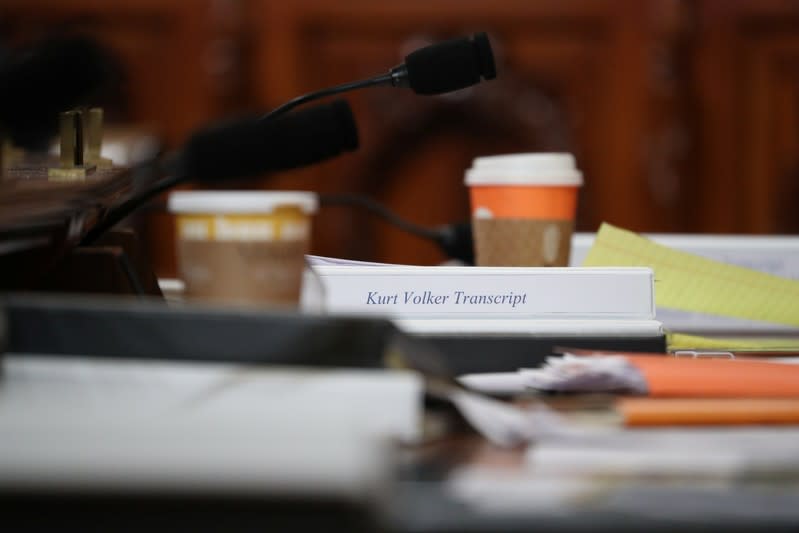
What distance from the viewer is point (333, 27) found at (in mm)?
1552

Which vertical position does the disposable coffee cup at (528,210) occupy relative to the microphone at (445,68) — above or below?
below

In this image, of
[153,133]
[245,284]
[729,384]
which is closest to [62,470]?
[245,284]

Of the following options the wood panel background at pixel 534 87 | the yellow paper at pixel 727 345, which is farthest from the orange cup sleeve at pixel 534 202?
the wood panel background at pixel 534 87

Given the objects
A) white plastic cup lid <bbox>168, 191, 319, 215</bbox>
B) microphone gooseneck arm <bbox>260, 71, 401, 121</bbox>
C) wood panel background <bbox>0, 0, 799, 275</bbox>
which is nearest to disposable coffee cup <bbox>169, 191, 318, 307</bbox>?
white plastic cup lid <bbox>168, 191, 319, 215</bbox>

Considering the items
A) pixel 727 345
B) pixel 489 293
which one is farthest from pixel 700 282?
pixel 489 293

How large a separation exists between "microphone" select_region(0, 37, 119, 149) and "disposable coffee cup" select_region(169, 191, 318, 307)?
0.07 meters

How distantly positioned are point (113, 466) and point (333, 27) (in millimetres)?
1427

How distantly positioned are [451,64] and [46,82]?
0.24 meters

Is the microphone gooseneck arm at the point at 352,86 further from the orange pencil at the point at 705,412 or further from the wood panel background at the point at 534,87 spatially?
the wood panel background at the point at 534,87

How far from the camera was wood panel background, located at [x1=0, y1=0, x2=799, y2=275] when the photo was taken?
1.53m

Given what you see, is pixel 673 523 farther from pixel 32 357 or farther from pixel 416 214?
pixel 416 214

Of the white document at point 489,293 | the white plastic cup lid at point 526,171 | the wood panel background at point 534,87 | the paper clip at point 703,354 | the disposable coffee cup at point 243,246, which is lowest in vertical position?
the paper clip at point 703,354

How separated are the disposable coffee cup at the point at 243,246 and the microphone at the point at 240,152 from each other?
17 mm

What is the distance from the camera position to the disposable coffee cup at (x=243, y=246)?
1.16 ft
